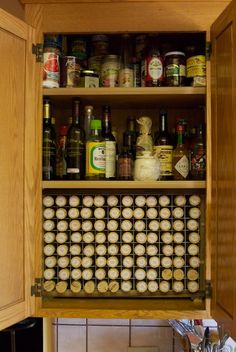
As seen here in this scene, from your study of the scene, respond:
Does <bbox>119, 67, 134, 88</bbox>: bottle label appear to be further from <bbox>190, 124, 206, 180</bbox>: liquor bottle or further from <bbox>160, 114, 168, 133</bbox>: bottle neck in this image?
<bbox>190, 124, 206, 180</bbox>: liquor bottle

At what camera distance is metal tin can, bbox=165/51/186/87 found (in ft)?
4.37

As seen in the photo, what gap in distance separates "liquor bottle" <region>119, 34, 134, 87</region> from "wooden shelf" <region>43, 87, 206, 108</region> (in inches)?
2.1

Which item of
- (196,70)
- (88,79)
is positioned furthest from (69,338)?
(196,70)

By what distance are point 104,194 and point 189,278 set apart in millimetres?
374

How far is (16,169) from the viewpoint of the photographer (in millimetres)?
1231

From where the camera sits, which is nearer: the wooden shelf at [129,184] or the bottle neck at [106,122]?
the wooden shelf at [129,184]

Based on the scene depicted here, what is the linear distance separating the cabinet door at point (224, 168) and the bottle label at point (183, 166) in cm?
12

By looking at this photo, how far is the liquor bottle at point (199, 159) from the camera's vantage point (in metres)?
1.32

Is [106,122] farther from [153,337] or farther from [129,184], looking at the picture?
[153,337]

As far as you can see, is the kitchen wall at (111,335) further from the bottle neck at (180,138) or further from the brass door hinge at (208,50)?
the brass door hinge at (208,50)

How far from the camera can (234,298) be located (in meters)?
1.05

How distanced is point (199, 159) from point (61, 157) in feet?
1.48

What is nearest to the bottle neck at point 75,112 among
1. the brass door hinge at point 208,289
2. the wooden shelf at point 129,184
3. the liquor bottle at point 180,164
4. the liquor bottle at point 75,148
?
the liquor bottle at point 75,148

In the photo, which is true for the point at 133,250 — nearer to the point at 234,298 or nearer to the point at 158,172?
the point at 158,172
